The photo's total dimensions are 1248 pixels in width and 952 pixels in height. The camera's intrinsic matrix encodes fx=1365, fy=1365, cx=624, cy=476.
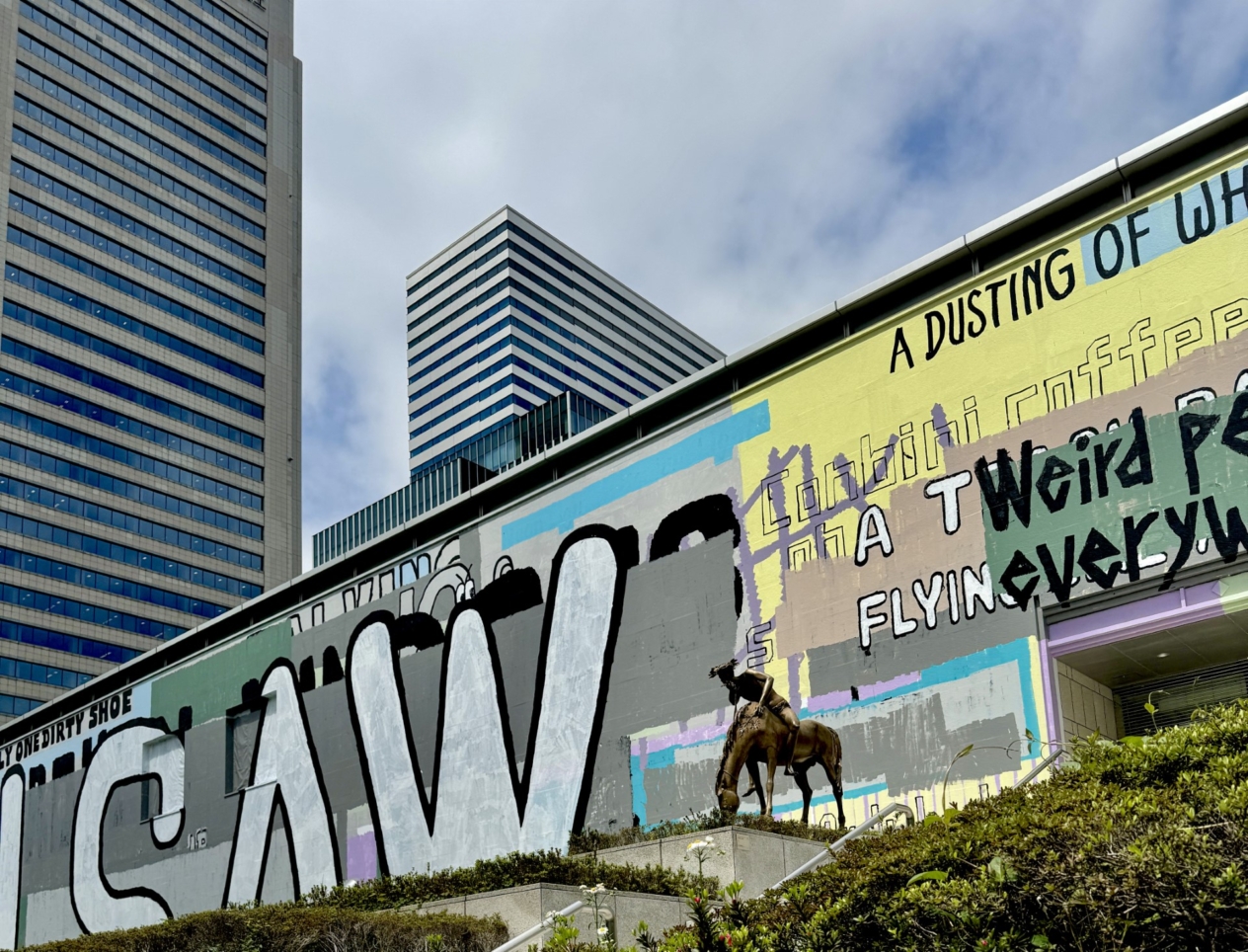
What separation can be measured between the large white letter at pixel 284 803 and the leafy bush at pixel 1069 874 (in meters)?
27.4

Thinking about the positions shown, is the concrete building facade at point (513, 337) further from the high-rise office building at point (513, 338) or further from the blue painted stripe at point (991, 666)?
the blue painted stripe at point (991, 666)

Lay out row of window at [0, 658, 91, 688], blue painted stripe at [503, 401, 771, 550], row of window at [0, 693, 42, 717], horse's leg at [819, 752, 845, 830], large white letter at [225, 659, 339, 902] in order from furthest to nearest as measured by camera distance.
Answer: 1. row of window at [0, 658, 91, 688]
2. row of window at [0, 693, 42, 717]
3. large white letter at [225, 659, 339, 902]
4. blue painted stripe at [503, 401, 771, 550]
5. horse's leg at [819, 752, 845, 830]

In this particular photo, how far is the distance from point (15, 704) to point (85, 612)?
8.22 m

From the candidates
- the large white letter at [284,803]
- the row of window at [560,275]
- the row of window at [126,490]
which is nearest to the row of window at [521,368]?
the row of window at [560,275]

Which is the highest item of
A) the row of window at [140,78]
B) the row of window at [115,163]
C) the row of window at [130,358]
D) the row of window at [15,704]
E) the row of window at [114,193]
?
the row of window at [140,78]

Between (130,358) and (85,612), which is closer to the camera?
(85,612)

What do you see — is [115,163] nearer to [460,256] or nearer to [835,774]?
[460,256]

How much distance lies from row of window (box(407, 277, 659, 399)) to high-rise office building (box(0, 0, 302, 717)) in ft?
92.8

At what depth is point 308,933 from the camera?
14.9m

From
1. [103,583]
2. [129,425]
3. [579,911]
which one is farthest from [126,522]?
[579,911]

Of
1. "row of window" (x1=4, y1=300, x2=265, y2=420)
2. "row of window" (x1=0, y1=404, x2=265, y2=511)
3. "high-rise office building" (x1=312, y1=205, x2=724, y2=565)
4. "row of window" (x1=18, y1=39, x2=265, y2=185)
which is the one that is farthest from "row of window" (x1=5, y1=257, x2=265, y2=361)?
"high-rise office building" (x1=312, y1=205, x2=724, y2=565)

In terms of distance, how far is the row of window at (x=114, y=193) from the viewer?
3770 inches

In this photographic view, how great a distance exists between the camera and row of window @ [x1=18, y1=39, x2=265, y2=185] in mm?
99250

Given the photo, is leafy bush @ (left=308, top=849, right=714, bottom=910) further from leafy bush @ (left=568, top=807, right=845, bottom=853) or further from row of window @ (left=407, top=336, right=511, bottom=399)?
row of window @ (left=407, top=336, right=511, bottom=399)
